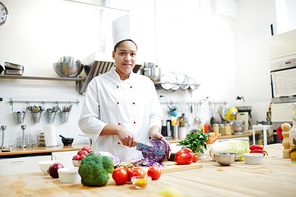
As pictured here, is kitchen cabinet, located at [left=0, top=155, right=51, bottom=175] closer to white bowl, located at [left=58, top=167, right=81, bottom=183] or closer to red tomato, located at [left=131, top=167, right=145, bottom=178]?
white bowl, located at [left=58, top=167, right=81, bottom=183]

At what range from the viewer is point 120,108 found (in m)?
2.06

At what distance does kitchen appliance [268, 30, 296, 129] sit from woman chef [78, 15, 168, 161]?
2793mm

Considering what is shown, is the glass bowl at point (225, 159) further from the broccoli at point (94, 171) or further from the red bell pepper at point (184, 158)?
the broccoli at point (94, 171)

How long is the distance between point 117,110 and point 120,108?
28 mm

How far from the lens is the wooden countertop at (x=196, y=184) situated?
107 cm

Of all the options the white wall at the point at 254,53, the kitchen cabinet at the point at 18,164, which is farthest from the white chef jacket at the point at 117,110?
the white wall at the point at 254,53

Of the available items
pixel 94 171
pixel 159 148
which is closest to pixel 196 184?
pixel 94 171

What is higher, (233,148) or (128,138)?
(128,138)

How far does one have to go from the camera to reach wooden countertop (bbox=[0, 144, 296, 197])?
42.2 inches

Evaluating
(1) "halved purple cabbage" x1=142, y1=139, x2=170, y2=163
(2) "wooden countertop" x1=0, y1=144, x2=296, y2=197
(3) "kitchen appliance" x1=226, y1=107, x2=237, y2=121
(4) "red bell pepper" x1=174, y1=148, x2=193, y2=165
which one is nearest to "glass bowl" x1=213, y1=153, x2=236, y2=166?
(2) "wooden countertop" x1=0, y1=144, x2=296, y2=197

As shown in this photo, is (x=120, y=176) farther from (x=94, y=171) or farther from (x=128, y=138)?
(x=128, y=138)

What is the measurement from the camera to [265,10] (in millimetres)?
4949

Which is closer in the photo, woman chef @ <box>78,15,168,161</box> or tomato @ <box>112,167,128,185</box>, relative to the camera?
tomato @ <box>112,167,128,185</box>

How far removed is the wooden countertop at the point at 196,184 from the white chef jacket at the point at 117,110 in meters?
0.55
